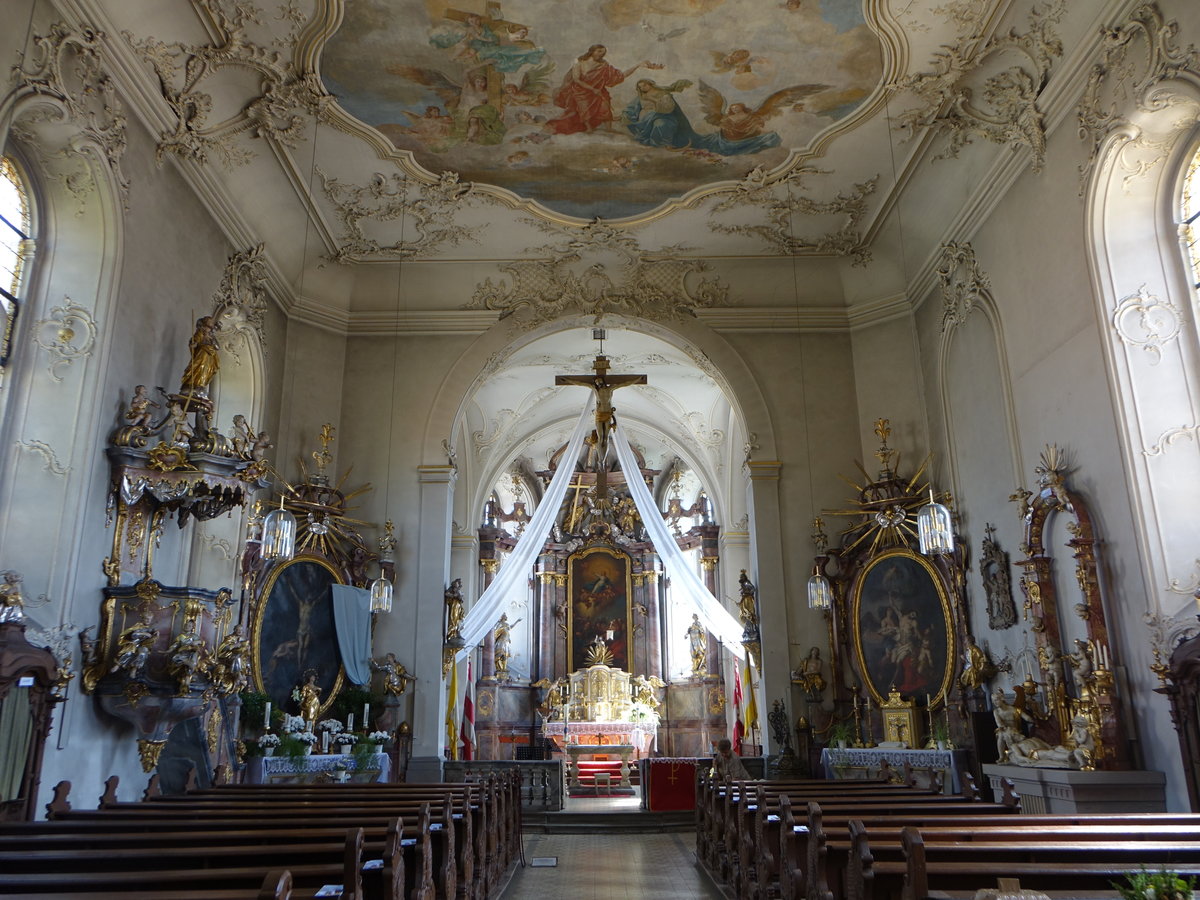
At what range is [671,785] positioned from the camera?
45.5 ft

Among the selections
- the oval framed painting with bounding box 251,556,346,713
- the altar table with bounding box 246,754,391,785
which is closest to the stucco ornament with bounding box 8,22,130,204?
the oval framed painting with bounding box 251,556,346,713

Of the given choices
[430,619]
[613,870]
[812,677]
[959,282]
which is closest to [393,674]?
[430,619]

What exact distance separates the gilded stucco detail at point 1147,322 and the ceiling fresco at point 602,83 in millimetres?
4001

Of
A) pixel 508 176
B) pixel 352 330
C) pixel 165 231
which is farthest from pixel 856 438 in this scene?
A: pixel 165 231

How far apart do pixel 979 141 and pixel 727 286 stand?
15.8ft

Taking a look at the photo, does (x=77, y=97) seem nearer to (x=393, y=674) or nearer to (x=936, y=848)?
(x=393, y=674)

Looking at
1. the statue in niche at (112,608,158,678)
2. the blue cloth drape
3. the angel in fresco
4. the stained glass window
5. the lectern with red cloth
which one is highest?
the angel in fresco

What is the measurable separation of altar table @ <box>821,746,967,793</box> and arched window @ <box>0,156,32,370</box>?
10.3 meters

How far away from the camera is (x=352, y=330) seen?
14.8 metres

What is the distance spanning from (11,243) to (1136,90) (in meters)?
10.3

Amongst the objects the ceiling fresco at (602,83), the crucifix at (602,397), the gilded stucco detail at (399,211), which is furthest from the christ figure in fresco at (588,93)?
the crucifix at (602,397)

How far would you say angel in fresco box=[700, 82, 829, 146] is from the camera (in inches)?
436

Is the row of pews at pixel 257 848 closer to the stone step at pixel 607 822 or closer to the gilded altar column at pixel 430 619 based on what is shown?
the gilded altar column at pixel 430 619

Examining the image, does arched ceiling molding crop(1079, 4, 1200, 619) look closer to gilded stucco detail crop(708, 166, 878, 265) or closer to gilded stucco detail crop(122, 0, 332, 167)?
gilded stucco detail crop(708, 166, 878, 265)
